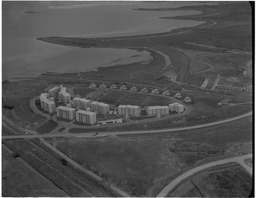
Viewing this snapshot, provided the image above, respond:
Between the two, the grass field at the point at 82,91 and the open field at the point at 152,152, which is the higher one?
the grass field at the point at 82,91

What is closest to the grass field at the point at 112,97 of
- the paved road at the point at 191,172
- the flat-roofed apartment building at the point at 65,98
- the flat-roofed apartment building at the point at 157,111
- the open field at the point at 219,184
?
the flat-roofed apartment building at the point at 65,98

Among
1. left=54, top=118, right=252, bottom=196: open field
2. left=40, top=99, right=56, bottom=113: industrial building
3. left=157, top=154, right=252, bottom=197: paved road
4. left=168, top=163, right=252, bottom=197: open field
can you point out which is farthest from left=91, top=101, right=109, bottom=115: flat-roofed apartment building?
left=168, top=163, right=252, bottom=197: open field

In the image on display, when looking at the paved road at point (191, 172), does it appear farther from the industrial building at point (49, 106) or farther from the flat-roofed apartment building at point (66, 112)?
the industrial building at point (49, 106)

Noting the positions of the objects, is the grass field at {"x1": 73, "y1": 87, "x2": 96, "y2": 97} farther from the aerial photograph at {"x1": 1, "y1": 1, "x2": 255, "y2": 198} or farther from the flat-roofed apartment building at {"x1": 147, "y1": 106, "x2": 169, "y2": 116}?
the flat-roofed apartment building at {"x1": 147, "y1": 106, "x2": 169, "y2": 116}

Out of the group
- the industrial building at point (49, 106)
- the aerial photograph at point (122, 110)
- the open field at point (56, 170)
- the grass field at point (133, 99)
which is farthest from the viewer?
the grass field at point (133, 99)

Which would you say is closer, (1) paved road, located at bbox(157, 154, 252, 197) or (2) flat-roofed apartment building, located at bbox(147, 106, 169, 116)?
(1) paved road, located at bbox(157, 154, 252, 197)

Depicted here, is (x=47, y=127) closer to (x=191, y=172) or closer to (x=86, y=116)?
(x=86, y=116)

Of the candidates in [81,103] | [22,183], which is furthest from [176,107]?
[22,183]
